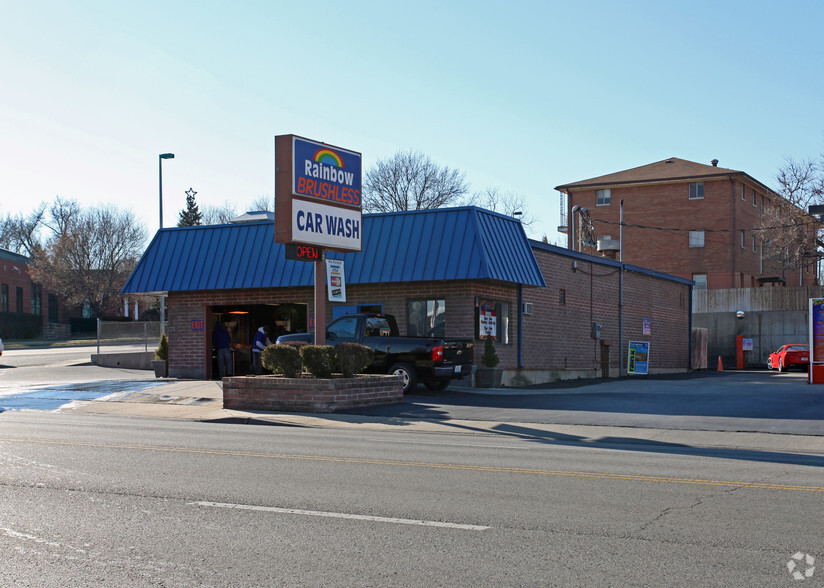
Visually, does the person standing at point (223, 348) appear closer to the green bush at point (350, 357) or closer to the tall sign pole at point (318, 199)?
the tall sign pole at point (318, 199)

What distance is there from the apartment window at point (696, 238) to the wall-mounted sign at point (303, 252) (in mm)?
44218

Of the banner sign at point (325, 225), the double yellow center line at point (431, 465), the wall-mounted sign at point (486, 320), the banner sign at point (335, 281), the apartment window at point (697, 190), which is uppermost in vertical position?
the apartment window at point (697, 190)

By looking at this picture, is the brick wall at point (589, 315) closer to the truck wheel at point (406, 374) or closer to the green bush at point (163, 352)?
the truck wheel at point (406, 374)

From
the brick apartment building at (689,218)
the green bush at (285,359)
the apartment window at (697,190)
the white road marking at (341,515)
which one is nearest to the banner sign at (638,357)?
the green bush at (285,359)

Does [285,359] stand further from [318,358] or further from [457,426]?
[457,426]

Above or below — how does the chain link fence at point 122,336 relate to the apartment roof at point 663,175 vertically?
below

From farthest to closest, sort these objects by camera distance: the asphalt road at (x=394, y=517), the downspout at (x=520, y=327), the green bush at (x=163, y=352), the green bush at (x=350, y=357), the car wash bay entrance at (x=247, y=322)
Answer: the green bush at (x=163, y=352)
the car wash bay entrance at (x=247, y=322)
the downspout at (x=520, y=327)
the green bush at (x=350, y=357)
the asphalt road at (x=394, y=517)

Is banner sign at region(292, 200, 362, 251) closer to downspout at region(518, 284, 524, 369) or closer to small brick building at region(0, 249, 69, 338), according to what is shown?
downspout at region(518, 284, 524, 369)

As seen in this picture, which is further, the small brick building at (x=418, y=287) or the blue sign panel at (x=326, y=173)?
the small brick building at (x=418, y=287)

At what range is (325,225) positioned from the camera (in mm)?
19078

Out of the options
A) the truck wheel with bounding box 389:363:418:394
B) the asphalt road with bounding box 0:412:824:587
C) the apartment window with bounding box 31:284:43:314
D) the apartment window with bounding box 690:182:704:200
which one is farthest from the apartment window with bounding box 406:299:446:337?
the apartment window with bounding box 31:284:43:314

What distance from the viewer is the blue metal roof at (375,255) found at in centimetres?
2278

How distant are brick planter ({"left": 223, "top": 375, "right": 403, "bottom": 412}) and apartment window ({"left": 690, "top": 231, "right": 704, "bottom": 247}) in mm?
43966

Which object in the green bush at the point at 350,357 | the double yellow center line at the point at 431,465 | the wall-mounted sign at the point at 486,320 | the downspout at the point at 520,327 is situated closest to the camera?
the double yellow center line at the point at 431,465
